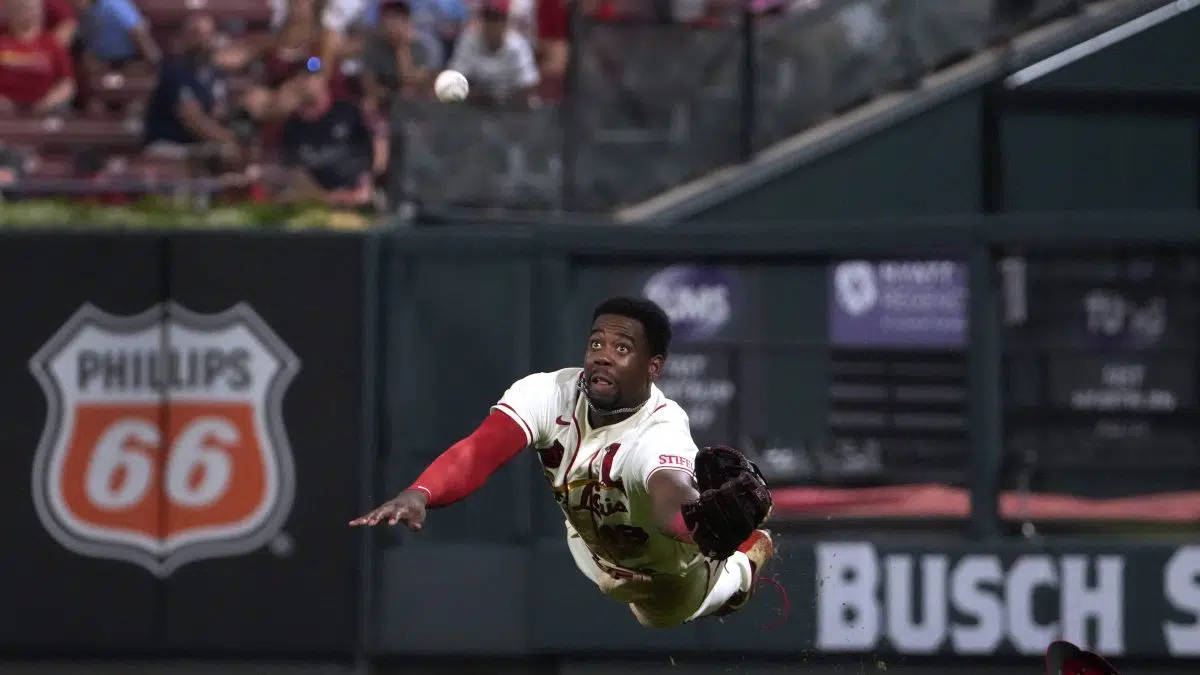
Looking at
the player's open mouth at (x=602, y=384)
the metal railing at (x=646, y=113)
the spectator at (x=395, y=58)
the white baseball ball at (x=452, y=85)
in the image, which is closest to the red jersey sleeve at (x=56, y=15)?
the spectator at (x=395, y=58)

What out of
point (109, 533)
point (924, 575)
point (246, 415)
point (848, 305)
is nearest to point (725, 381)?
point (848, 305)

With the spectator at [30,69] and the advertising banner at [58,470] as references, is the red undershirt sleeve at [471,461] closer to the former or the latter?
the advertising banner at [58,470]

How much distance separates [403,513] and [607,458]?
3.99 feet

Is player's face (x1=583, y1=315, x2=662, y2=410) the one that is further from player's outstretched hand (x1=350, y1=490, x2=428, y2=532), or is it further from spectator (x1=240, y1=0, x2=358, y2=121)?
spectator (x1=240, y1=0, x2=358, y2=121)

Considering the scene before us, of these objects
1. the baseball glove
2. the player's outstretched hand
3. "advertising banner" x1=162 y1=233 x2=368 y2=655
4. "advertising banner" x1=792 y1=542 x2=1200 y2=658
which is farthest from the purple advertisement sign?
the player's outstretched hand

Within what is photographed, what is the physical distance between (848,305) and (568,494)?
4392 mm

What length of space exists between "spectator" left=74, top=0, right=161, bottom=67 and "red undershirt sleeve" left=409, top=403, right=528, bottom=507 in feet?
24.1

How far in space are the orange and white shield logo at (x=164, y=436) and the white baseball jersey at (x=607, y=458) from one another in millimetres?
4435

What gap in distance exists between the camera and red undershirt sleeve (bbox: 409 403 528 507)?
253 inches

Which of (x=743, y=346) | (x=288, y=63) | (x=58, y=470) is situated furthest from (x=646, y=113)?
(x=58, y=470)

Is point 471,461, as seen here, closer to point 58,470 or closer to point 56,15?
point 58,470

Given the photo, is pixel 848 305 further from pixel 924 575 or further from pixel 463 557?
pixel 463 557

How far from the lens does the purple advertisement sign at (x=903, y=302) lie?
439 inches

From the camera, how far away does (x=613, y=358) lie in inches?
269
